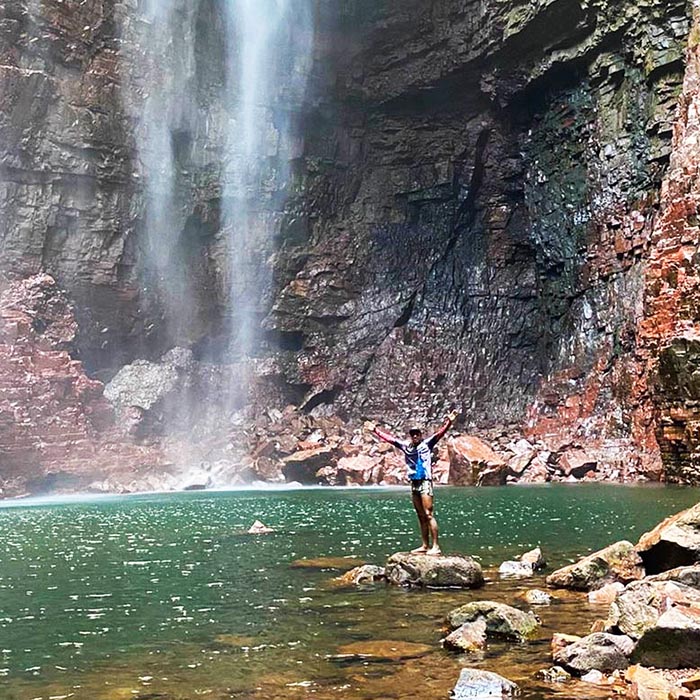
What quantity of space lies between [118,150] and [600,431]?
116 ft

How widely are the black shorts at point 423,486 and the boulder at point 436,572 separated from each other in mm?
1058

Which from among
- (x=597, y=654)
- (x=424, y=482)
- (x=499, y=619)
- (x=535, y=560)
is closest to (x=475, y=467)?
(x=535, y=560)

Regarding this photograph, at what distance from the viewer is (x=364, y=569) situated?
1257cm

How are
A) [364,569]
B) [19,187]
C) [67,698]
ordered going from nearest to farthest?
[67,698] < [364,569] < [19,187]

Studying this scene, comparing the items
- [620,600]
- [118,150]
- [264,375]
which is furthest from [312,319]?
[620,600]

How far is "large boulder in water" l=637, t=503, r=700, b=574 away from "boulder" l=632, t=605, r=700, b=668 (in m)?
3.89

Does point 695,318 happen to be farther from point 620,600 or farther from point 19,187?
point 19,187

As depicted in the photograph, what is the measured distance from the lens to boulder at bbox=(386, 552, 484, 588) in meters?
11.7

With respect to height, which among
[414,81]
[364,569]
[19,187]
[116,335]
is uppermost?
[414,81]

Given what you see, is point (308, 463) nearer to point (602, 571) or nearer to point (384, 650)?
point (602, 571)

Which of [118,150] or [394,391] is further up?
[118,150]

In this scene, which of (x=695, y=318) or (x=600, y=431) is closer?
(x=695, y=318)

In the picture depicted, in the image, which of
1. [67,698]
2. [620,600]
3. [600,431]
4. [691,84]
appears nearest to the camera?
[67,698]

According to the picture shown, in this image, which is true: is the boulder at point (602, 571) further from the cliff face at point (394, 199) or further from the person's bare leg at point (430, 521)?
the cliff face at point (394, 199)
